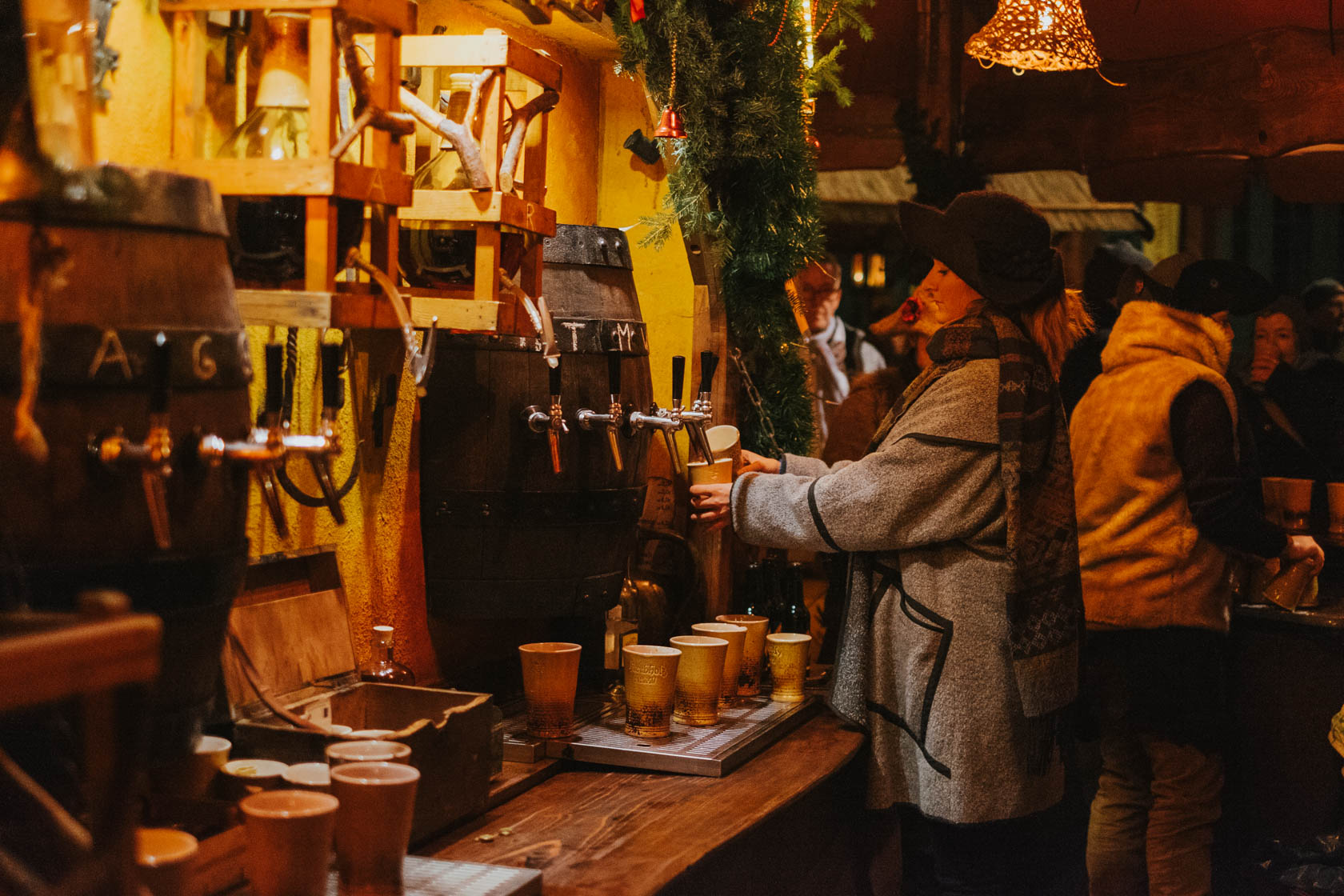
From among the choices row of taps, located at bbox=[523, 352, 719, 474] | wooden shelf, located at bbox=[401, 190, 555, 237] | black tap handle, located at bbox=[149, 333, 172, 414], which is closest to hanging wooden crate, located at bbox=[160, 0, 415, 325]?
wooden shelf, located at bbox=[401, 190, 555, 237]

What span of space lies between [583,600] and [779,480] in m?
0.49

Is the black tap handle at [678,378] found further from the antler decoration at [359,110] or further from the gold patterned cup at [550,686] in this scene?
the antler decoration at [359,110]

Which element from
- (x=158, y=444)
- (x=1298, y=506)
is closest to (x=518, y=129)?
(x=158, y=444)

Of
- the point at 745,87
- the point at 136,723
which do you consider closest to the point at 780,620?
the point at 745,87

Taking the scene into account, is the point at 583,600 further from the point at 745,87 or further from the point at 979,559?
the point at 745,87

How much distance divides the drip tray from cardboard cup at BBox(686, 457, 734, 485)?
0.48m

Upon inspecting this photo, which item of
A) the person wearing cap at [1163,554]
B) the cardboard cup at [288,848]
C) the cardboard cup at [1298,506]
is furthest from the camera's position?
the cardboard cup at [1298,506]

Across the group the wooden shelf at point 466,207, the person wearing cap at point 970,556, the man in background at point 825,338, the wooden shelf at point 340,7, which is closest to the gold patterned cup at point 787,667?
the person wearing cap at point 970,556

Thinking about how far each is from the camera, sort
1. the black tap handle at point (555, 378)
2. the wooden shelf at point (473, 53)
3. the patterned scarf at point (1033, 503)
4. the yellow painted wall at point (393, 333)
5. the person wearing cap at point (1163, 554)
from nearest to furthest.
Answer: the yellow painted wall at point (393, 333), the wooden shelf at point (473, 53), the black tap handle at point (555, 378), the patterned scarf at point (1033, 503), the person wearing cap at point (1163, 554)

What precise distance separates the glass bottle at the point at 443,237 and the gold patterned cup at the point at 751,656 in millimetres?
1092

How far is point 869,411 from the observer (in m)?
4.14

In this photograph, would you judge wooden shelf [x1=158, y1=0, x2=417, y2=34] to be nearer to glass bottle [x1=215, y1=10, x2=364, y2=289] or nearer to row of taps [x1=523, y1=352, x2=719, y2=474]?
glass bottle [x1=215, y1=10, x2=364, y2=289]

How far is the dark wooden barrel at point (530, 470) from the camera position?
224 centimetres

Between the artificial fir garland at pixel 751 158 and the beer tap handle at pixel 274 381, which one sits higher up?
the artificial fir garland at pixel 751 158
